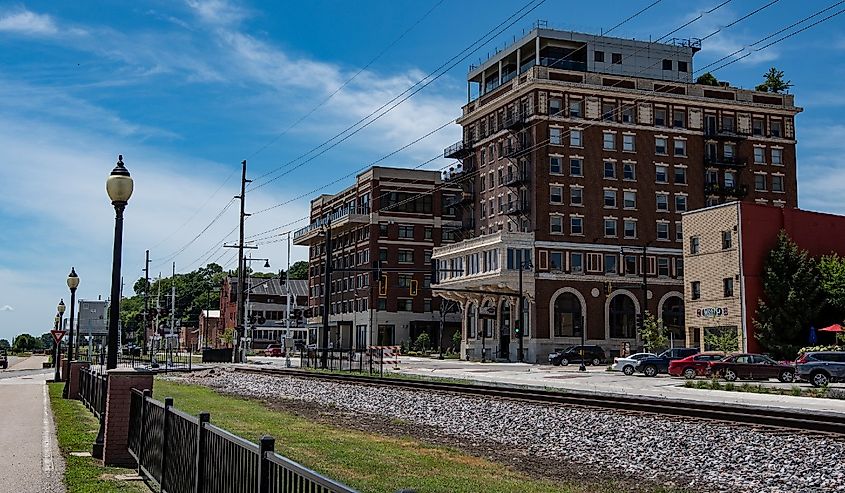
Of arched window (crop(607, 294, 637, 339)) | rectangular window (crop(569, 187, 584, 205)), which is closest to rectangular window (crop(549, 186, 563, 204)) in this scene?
rectangular window (crop(569, 187, 584, 205))

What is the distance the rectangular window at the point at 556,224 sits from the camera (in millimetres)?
85875

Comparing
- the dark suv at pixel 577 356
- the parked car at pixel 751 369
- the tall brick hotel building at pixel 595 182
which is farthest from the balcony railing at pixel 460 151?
the parked car at pixel 751 369

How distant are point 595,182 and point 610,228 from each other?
4836 millimetres

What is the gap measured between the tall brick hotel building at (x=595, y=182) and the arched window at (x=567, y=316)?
0.14 m

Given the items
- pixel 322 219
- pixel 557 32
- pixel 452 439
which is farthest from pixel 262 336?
pixel 452 439

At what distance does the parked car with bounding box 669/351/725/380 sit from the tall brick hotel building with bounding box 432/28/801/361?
108 ft

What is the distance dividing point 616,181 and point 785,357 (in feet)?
109

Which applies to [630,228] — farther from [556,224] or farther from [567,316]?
[567,316]

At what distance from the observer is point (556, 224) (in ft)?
283

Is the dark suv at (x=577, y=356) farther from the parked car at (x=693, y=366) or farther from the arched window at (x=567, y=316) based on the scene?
the parked car at (x=693, y=366)

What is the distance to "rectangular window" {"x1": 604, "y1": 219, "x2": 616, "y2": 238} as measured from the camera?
87938 mm

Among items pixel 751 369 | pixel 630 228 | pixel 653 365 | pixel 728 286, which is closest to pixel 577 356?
pixel 728 286

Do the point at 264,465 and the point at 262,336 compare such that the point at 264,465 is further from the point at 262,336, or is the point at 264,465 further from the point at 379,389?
the point at 262,336

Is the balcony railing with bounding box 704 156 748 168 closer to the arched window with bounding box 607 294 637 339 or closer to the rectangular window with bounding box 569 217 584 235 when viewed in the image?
the rectangular window with bounding box 569 217 584 235
